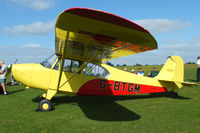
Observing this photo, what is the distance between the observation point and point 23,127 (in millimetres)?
4105

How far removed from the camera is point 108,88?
6.79 m

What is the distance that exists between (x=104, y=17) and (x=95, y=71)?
12.8ft

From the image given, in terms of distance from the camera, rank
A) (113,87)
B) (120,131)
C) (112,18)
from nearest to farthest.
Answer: (112,18) < (120,131) < (113,87)

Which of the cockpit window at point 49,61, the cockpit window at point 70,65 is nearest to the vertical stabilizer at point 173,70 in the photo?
the cockpit window at point 70,65

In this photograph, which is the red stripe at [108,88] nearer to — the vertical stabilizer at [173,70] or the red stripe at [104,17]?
the vertical stabilizer at [173,70]

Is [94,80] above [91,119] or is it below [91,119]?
above

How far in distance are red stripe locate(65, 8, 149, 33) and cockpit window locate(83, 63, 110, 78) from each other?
3615 mm

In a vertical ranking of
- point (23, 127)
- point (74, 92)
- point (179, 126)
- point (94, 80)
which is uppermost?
point (94, 80)

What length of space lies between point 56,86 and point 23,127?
2.10 meters

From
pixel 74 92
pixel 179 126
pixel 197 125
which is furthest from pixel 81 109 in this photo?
pixel 197 125

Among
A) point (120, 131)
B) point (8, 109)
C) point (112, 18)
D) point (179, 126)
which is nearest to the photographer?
point (112, 18)

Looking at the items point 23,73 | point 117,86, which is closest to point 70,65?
point 23,73

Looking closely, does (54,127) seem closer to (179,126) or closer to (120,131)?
(120,131)

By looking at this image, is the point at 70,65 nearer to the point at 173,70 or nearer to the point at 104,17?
the point at 104,17
